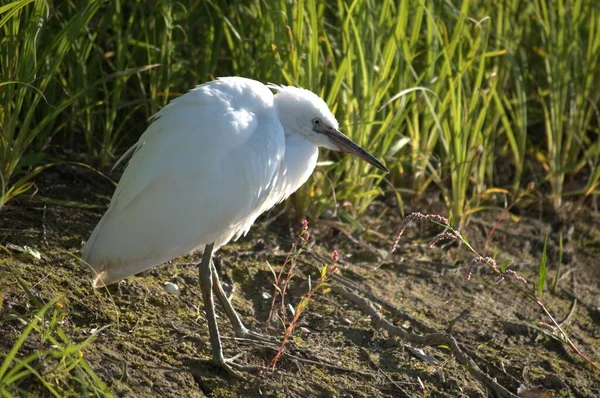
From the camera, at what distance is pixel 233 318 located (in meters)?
3.21

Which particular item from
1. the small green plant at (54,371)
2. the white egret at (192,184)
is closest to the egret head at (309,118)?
the white egret at (192,184)

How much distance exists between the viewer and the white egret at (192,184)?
113 inches

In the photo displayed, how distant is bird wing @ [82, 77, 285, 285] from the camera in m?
2.87

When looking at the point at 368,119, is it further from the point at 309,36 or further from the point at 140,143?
the point at 140,143

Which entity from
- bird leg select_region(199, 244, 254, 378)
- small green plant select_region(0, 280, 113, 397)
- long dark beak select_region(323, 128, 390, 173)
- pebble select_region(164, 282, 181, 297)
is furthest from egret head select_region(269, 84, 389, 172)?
small green plant select_region(0, 280, 113, 397)

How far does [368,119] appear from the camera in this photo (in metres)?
3.83

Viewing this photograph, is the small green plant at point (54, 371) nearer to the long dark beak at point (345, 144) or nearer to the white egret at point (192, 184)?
the white egret at point (192, 184)

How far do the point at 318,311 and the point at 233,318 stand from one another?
0.40 metres

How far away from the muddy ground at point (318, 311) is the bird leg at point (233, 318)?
5cm

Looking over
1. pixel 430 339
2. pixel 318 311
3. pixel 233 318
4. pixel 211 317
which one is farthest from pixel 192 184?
pixel 430 339

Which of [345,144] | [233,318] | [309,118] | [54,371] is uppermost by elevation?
[309,118]

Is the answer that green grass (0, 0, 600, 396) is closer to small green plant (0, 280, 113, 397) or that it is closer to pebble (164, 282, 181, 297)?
pebble (164, 282, 181, 297)

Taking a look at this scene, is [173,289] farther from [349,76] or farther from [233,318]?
[349,76]

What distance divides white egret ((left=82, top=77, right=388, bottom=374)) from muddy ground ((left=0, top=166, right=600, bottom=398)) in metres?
0.20
